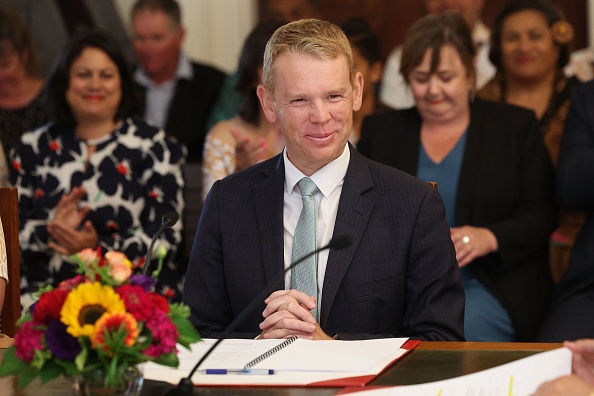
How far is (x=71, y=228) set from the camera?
3.71 meters

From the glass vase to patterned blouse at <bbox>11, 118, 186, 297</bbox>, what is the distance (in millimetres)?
2124

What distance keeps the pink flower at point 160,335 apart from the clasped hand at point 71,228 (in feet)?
7.14

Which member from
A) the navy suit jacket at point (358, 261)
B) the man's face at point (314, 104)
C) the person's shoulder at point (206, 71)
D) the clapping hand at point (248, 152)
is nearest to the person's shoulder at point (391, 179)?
the navy suit jacket at point (358, 261)

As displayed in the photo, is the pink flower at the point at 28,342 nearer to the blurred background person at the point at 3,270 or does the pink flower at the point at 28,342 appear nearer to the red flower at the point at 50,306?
the red flower at the point at 50,306

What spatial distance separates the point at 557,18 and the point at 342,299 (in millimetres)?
2079

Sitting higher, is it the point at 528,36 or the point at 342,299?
the point at 528,36

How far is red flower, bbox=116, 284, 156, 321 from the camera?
1.58 metres

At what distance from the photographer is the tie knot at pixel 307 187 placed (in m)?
2.45

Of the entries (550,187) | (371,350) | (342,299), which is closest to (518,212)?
(550,187)

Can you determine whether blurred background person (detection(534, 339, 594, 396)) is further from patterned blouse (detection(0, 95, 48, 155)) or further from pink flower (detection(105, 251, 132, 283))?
patterned blouse (detection(0, 95, 48, 155))

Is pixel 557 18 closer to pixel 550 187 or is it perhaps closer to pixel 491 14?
pixel 550 187

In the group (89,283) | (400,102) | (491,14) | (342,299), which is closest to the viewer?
(89,283)

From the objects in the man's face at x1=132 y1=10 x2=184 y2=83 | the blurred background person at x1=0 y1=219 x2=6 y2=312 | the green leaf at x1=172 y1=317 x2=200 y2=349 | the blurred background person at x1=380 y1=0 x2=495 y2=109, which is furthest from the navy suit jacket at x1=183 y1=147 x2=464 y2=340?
the man's face at x1=132 y1=10 x2=184 y2=83

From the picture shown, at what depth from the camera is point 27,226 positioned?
3799mm
